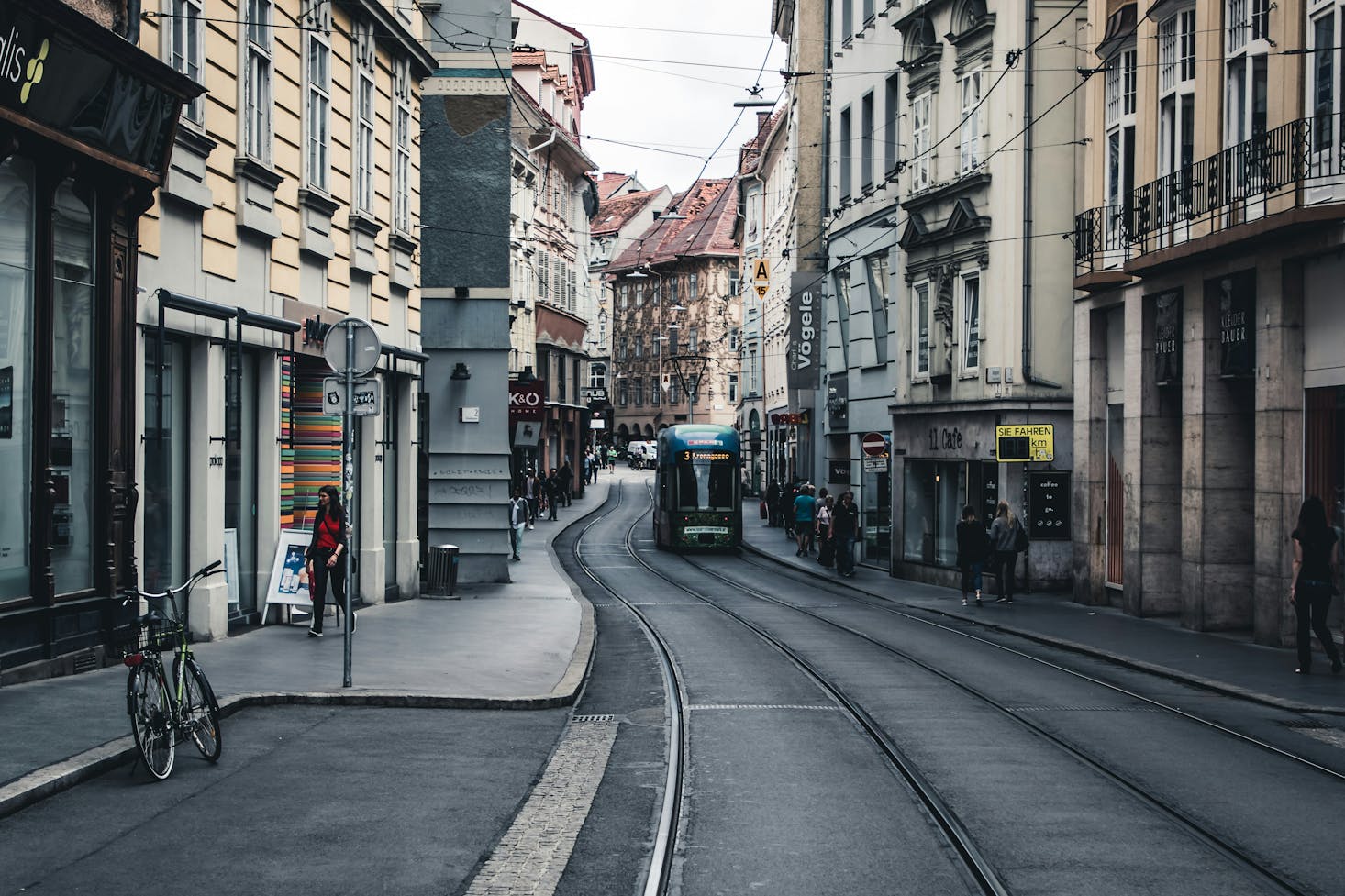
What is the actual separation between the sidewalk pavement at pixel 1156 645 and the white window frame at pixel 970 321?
426cm

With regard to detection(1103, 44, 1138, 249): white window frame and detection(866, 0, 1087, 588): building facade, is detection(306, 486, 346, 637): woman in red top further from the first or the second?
detection(866, 0, 1087, 588): building facade

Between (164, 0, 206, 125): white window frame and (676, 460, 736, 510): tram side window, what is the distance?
28.1 metres

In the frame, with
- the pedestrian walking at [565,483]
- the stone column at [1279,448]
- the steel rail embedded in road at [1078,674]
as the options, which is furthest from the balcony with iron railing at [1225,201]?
the pedestrian walking at [565,483]

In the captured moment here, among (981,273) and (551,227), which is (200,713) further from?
(551,227)

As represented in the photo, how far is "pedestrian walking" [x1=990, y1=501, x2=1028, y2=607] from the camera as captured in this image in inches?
1063

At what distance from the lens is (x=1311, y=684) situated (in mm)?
15750

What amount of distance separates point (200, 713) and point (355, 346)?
4.52 m

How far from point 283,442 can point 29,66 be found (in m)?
7.99

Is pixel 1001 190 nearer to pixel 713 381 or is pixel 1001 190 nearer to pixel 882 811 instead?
pixel 882 811

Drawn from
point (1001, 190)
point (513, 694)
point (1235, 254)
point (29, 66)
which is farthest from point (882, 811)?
point (1001, 190)

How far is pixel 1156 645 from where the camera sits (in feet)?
65.6

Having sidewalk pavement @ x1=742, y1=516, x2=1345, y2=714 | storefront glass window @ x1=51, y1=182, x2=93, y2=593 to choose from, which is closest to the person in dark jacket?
sidewalk pavement @ x1=742, y1=516, x2=1345, y2=714

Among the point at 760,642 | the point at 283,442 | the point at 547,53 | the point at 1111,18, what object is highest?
the point at 547,53

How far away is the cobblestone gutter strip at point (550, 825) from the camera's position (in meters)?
7.28
